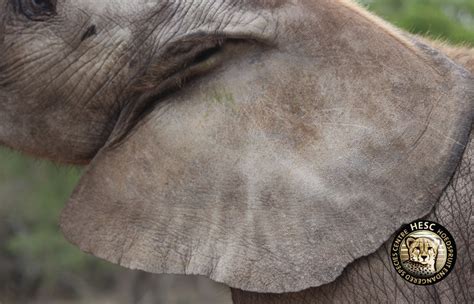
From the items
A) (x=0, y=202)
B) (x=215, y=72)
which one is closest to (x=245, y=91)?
(x=215, y=72)

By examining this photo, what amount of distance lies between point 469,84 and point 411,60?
6.9 inches

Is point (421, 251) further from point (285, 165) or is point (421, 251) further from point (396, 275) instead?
point (285, 165)

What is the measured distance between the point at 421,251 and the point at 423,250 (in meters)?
0.01

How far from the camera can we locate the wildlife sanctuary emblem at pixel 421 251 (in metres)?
2.74

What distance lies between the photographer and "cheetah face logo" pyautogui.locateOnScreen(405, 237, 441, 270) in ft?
8.99

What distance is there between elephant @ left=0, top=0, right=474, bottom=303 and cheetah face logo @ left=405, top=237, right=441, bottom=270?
0.06m

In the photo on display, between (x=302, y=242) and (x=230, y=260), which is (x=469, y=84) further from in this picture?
(x=230, y=260)

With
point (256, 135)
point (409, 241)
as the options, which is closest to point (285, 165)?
point (256, 135)

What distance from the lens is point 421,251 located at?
283 centimetres

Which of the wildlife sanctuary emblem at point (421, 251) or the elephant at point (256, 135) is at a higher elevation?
the elephant at point (256, 135)

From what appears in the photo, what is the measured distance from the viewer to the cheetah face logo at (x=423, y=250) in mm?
2740

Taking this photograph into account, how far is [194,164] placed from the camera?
2.80 m

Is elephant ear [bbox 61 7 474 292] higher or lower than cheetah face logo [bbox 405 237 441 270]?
higher

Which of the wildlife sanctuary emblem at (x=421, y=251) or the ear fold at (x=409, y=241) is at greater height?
the ear fold at (x=409, y=241)
